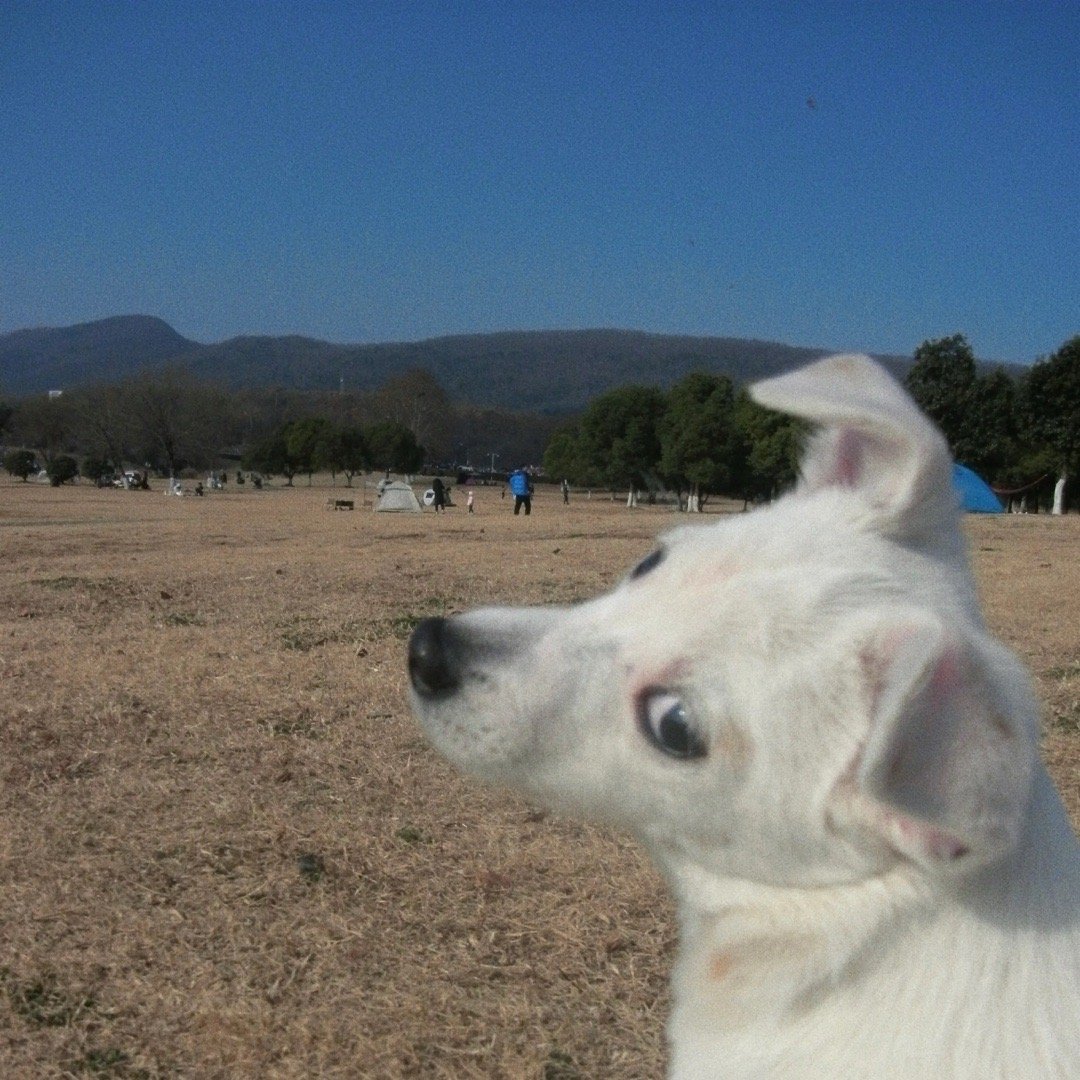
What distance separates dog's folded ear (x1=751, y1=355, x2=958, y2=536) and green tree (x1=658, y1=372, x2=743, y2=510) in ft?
161

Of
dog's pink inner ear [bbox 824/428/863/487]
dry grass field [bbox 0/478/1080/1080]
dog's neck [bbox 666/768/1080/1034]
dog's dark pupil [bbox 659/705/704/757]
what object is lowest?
dry grass field [bbox 0/478/1080/1080]

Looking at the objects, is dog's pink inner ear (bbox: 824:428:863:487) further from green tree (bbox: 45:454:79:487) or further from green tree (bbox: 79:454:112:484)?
green tree (bbox: 79:454:112:484)

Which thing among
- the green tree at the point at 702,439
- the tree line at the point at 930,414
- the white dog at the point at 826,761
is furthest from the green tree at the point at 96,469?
the white dog at the point at 826,761

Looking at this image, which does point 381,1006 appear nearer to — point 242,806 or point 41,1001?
point 41,1001

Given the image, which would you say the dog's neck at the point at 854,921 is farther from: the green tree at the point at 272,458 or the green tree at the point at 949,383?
the green tree at the point at 272,458

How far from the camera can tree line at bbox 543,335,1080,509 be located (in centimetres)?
4231

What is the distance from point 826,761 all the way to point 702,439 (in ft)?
166

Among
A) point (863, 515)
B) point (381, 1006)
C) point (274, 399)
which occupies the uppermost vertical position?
point (274, 399)

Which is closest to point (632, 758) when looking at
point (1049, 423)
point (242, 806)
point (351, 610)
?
point (242, 806)

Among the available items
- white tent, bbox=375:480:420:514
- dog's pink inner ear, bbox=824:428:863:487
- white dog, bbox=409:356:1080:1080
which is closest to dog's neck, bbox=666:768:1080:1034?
white dog, bbox=409:356:1080:1080

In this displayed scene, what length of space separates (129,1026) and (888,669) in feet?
8.45

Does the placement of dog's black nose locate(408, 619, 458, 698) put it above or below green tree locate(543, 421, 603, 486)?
below

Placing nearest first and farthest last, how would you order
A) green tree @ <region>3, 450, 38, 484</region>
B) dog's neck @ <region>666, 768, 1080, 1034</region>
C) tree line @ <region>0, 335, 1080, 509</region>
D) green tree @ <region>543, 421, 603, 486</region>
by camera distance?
1. dog's neck @ <region>666, 768, 1080, 1034</region>
2. tree line @ <region>0, 335, 1080, 509</region>
3. green tree @ <region>543, 421, 603, 486</region>
4. green tree @ <region>3, 450, 38, 484</region>

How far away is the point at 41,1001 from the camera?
11.3ft
